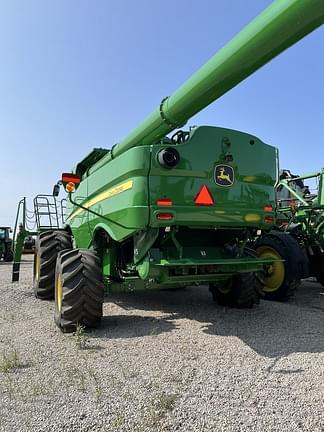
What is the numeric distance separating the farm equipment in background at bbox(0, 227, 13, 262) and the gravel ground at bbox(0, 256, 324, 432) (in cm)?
1476

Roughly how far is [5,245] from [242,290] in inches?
651

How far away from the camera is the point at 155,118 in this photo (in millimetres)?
4797

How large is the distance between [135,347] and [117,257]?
1.69 meters

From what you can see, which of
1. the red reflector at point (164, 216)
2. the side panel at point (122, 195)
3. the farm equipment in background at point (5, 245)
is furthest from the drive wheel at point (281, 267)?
the farm equipment in background at point (5, 245)

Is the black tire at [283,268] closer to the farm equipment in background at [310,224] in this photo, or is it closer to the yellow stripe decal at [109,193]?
the farm equipment in background at [310,224]

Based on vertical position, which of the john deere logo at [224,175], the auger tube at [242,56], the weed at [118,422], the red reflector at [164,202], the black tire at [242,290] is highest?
the auger tube at [242,56]

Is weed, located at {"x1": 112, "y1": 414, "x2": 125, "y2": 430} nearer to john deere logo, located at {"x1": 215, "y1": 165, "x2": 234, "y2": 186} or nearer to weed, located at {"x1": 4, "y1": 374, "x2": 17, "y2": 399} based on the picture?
weed, located at {"x1": 4, "y1": 374, "x2": 17, "y2": 399}

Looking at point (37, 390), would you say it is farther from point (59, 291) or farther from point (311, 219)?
point (311, 219)

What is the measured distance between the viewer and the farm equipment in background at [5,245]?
1959 cm

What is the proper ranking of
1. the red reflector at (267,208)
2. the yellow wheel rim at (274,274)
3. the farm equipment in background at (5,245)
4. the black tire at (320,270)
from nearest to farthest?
the red reflector at (267,208)
the yellow wheel rim at (274,274)
the black tire at (320,270)
the farm equipment in background at (5,245)

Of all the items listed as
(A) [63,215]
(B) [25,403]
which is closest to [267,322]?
(B) [25,403]

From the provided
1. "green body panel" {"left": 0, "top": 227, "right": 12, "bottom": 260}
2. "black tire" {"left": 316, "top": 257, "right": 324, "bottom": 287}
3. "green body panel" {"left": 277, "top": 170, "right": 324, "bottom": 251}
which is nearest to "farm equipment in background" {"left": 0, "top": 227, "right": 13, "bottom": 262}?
"green body panel" {"left": 0, "top": 227, "right": 12, "bottom": 260}

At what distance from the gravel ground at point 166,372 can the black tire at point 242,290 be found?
168 mm

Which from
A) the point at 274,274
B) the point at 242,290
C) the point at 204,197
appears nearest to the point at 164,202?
the point at 204,197
